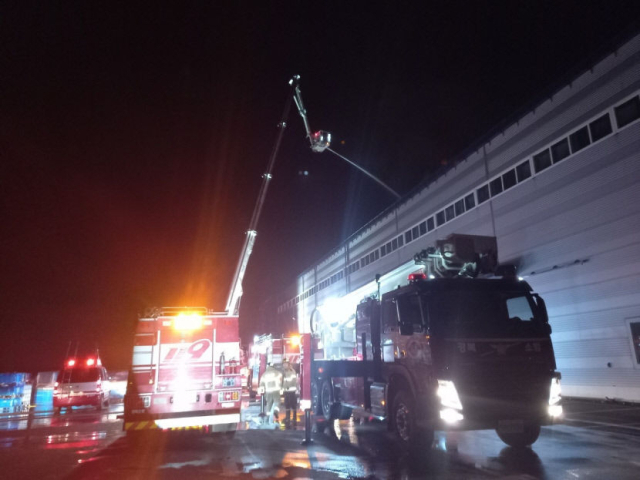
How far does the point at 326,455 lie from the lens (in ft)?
25.8

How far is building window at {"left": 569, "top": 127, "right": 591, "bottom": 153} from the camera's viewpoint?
15.7m

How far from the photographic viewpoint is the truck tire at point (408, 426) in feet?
24.0

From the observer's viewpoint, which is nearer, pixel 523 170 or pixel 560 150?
pixel 560 150

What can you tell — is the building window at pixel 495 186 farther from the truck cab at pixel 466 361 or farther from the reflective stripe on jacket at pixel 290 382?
the truck cab at pixel 466 361

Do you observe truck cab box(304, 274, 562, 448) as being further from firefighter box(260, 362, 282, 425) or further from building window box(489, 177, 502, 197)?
building window box(489, 177, 502, 197)

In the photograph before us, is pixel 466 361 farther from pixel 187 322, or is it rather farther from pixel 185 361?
pixel 187 322

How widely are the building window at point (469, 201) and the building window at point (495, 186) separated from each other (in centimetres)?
Result: 144

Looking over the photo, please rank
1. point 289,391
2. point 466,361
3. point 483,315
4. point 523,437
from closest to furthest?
point 466,361 < point 483,315 < point 523,437 < point 289,391

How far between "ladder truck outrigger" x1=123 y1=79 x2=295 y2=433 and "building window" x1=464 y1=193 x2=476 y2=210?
50.4ft

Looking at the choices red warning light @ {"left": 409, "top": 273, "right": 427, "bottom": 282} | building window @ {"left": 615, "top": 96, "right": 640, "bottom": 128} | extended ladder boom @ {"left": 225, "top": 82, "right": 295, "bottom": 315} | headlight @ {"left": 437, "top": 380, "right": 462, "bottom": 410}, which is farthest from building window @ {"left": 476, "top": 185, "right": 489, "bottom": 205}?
headlight @ {"left": 437, "top": 380, "right": 462, "bottom": 410}

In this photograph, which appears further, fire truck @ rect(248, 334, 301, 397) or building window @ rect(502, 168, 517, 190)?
building window @ rect(502, 168, 517, 190)

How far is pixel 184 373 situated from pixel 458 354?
5851 mm

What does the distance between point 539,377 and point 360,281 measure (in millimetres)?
30503

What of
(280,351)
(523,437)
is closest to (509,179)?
(280,351)
